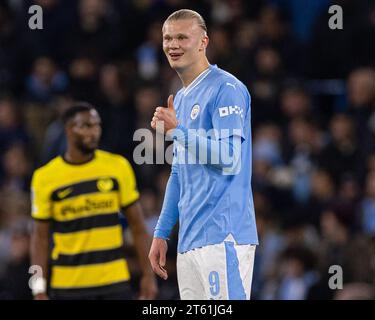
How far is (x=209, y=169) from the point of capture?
5.68 meters

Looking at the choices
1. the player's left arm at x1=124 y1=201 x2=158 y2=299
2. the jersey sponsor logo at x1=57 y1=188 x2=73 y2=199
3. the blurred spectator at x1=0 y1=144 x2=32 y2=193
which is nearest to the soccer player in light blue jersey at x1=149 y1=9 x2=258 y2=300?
the player's left arm at x1=124 y1=201 x2=158 y2=299

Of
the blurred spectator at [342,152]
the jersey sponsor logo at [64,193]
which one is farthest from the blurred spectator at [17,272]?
the blurred spectator at [342,152]

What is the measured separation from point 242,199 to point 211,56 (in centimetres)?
659

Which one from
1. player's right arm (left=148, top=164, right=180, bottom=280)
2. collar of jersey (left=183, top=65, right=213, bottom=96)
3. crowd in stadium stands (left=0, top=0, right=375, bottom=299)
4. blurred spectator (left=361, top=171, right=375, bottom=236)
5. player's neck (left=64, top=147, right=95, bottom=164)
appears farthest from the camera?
blurred spectator (left=361, top=171, right=375, bottom=236)

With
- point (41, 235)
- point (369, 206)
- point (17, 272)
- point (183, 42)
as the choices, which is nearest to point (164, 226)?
point (183, 42)

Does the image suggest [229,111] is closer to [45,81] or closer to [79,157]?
[79,157]

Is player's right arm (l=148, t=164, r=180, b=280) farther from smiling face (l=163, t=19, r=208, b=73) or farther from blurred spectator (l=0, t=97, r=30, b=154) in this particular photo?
blurred spectator (l=0, t=97, r=30, b=154)

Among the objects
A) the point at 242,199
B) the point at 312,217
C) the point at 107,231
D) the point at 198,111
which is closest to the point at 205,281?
the point at 242,199

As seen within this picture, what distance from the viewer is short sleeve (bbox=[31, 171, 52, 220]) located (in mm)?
7938

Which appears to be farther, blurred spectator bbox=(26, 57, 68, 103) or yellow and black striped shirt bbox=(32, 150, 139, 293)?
blurred spectator bbox=(26, 57, 68, 103)

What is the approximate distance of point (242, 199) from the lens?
5.69 metres

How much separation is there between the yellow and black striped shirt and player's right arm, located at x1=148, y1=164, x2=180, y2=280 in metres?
1.79

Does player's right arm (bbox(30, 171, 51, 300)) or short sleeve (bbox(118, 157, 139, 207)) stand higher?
short sleeve (bbox(118, 157, 139, 207))

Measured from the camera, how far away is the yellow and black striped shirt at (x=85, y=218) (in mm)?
7848
